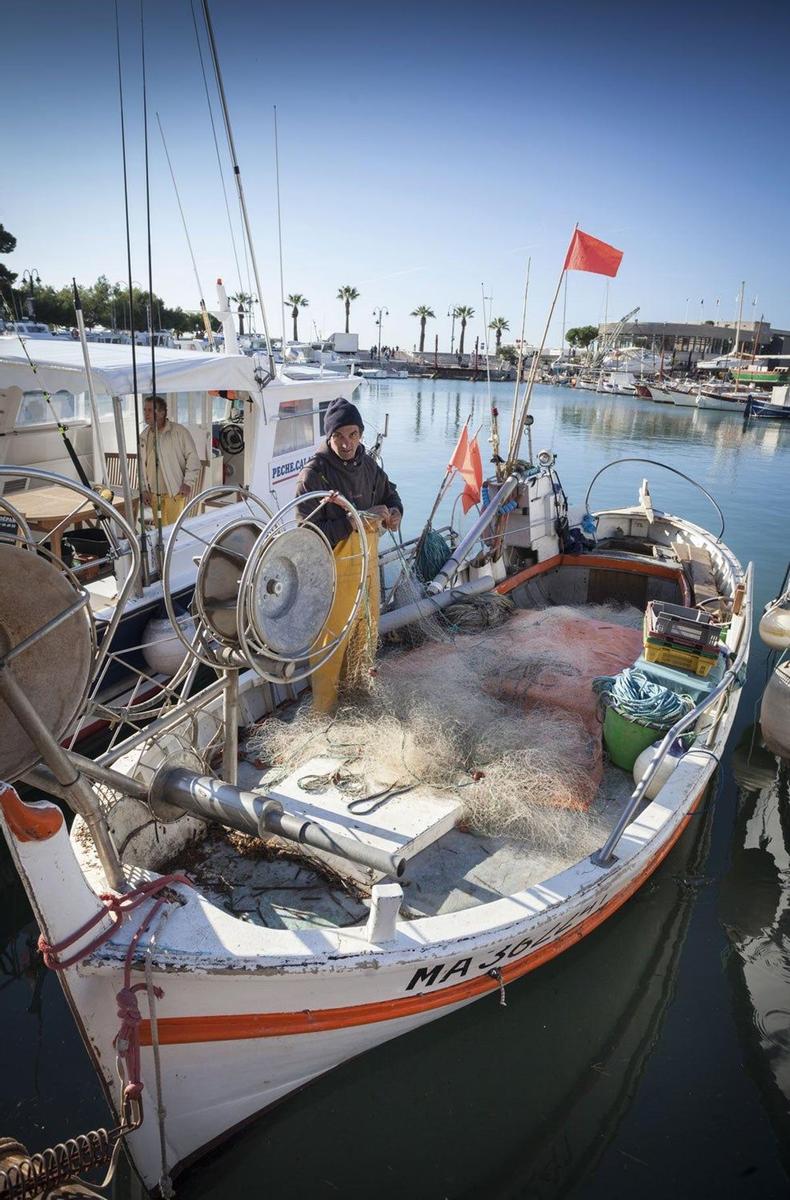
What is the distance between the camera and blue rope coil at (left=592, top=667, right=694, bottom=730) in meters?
4.87

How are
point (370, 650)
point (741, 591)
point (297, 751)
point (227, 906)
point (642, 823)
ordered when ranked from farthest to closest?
1. point (741, 591)
2. point (370, 650)
3. point (297, 751)
4. point (642, 823)
5. point (227, 906)

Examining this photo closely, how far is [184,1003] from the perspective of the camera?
2.88 m

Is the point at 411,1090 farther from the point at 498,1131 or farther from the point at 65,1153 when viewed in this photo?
the point at 65,1153

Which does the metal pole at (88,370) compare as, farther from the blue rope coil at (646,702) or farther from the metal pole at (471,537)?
the blue rope coil at (646,702)

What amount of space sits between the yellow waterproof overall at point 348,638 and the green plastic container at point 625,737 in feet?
5.87

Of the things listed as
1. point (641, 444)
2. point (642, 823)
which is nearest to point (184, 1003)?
point (642, 823)

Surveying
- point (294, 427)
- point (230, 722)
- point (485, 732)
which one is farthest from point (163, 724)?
point (294, 427)

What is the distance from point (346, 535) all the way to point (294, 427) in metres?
4.91

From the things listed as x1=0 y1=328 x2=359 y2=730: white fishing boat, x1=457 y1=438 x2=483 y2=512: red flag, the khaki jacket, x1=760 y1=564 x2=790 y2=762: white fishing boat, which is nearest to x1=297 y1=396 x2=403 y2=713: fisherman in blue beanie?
x1=0 y1=328 x2=359 y2=730: white fishing boat

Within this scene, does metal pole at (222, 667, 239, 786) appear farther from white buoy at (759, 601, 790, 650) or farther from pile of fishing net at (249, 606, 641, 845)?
white buoy at (759, 601, 790, 650)

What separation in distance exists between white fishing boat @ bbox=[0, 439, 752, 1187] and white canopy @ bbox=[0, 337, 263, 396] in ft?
10.6

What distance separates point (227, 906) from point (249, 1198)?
1.34 metres

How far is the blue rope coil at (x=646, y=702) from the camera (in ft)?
16.0

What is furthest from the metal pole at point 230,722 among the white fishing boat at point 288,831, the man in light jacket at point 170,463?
the man in light jacket at point 170,463
